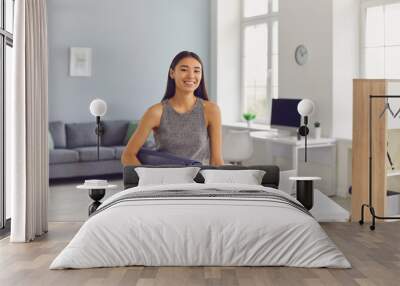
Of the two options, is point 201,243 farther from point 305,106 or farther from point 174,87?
point 305,106

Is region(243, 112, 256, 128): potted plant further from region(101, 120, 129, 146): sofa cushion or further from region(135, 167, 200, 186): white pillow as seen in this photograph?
region(135, 167, 200, 186): white pillow

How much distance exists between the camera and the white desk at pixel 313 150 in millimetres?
8469

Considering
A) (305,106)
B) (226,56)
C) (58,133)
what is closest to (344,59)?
(305,106)

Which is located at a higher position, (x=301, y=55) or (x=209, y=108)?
(x=301, y=55)

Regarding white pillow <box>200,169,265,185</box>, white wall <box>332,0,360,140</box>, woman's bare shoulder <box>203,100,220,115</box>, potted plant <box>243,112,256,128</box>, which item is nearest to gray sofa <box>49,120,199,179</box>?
potted plant <box>243,112,256,128</box>

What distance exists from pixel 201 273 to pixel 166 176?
171 cm

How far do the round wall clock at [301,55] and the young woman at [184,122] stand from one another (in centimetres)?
241

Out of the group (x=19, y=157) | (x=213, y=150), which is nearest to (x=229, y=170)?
(x=213, y=150)

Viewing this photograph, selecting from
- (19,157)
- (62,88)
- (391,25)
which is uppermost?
(391,25)

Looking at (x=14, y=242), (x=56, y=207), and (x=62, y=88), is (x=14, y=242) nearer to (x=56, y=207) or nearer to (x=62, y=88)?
(x=56, y=207)

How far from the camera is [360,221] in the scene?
6.86m

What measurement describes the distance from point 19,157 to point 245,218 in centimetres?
215

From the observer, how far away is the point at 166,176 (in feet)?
21.0

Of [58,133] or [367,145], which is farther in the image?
[58,133]
